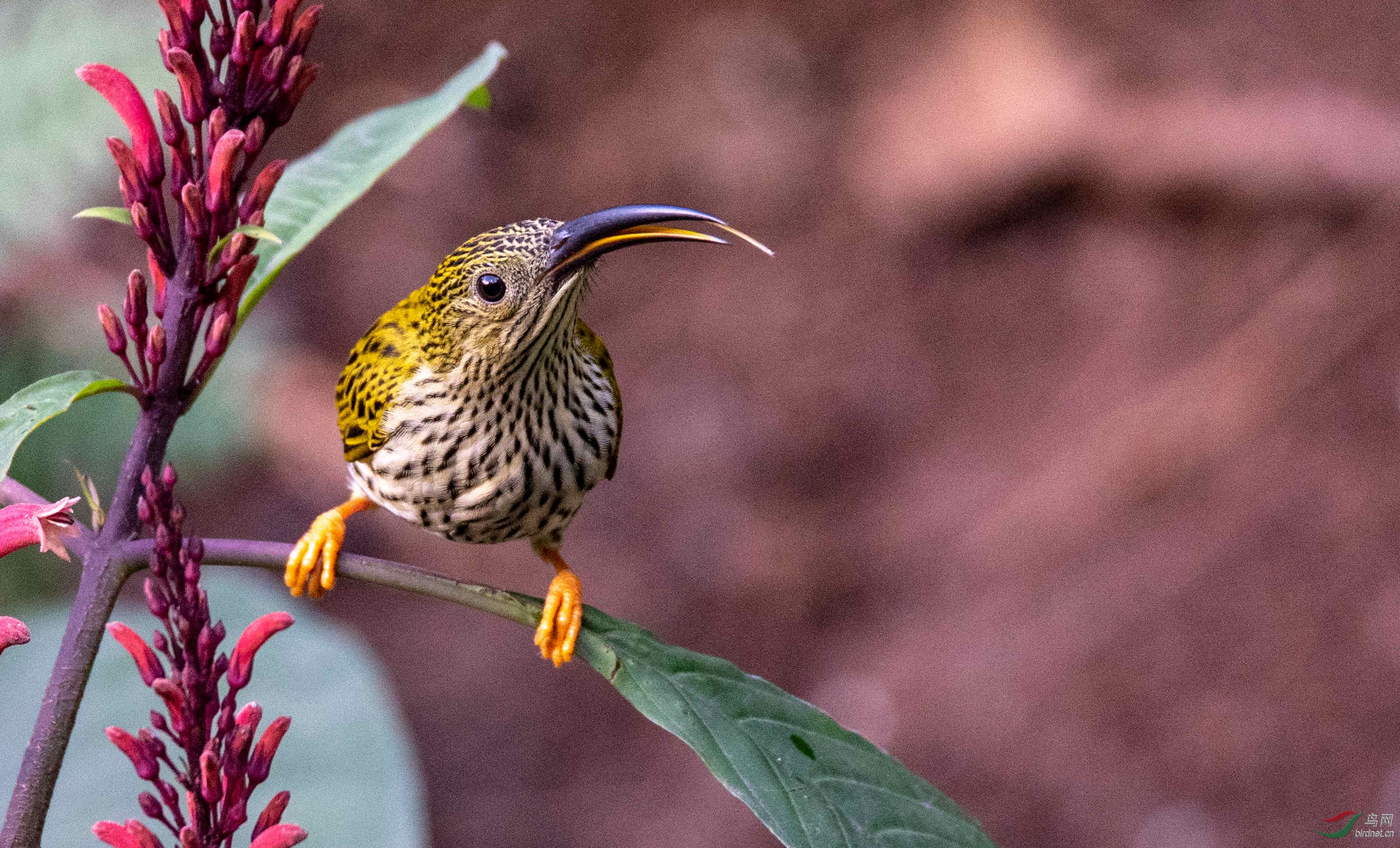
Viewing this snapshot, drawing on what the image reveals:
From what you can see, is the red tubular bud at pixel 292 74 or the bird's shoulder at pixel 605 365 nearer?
the red tubular bud at pixel 292 74

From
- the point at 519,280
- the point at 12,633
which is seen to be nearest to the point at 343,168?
the point at 519,280

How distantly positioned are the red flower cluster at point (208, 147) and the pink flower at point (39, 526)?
0.17 metres

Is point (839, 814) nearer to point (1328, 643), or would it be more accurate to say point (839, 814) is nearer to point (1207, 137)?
point (1328, 643)

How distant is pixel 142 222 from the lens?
1319mm

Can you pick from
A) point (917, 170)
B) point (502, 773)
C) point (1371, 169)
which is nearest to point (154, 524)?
point (502, 773)

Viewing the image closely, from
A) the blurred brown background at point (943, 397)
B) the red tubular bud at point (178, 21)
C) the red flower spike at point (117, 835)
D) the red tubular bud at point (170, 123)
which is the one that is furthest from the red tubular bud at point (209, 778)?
the blurred brown background at point (943, 397)

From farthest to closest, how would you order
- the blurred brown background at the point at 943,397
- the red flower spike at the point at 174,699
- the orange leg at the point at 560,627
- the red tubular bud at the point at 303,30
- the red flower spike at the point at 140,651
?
the blurred brown background at the point at 943,397 < the orange leg at the point at 560,627 < the red tubular bud at the point at 303,30 < the red flower spike at the point at 140,651 < the red flower spike at the point at 174,699

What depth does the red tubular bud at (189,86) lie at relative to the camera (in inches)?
51.1

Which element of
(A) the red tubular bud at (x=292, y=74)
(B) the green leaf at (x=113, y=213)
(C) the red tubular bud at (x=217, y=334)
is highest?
(A) the red tubular bud at (x=292, y=74)

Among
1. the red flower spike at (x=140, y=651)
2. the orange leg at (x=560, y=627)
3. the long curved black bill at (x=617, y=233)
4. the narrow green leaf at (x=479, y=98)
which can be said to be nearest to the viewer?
the red flower spike at (x=140, y=651)

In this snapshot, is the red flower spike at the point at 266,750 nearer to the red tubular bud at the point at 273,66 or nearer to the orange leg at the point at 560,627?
the orange leg at the point at 560,627

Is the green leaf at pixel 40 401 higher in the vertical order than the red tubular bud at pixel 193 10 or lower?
lower

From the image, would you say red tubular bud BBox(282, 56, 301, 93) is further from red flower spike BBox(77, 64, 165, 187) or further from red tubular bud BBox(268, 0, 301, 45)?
red flower spike BBox(77, 64, 165, 187)

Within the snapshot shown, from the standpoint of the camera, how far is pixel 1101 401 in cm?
608
